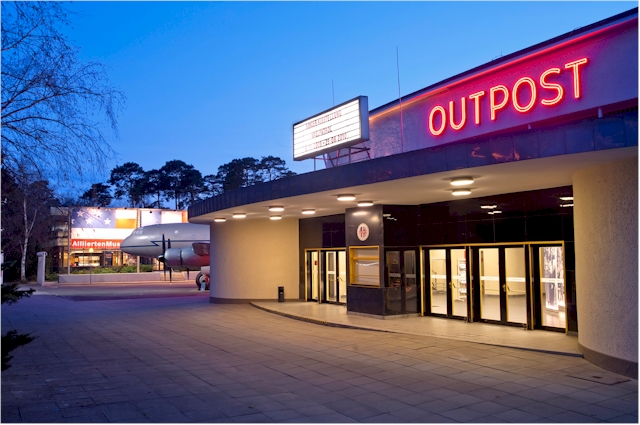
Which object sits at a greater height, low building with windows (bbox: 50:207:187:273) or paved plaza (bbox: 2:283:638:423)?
low building with windows (bbox: 50:207:187:273)

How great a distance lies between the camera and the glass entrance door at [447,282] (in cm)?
1485

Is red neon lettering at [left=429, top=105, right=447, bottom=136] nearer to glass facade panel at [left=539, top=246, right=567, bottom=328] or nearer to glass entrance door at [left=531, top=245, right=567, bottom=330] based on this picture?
glass entrance door at [left=531, top=245, right=567, bottom=330]

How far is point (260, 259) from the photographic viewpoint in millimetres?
21906

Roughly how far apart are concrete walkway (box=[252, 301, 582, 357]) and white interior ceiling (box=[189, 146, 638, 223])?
3.23 m

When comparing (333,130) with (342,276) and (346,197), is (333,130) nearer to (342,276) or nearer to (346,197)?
(346,197)

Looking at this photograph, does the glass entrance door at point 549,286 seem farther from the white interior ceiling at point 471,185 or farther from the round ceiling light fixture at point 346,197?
the round ceiling light fixture at point 346,197

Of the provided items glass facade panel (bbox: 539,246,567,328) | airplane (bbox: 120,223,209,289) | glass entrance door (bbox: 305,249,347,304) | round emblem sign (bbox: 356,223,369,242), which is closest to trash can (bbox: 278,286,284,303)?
glass entrance door (bbox: 305,249,347,304)

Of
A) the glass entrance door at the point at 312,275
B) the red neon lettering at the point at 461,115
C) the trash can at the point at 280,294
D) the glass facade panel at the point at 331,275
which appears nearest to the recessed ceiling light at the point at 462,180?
the red neon lettering at the point at 461,115

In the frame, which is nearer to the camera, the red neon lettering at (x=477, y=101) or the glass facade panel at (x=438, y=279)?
the glass facade panel at (x=438, y=279)

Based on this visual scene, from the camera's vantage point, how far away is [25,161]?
7.54m

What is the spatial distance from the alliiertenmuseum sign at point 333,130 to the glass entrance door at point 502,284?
5.17 meters

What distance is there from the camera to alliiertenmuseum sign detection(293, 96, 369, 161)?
16.9 meters

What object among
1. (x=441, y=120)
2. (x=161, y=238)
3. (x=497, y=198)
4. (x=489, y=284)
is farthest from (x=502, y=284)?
(x=161, y=238)

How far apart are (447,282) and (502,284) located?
186 cm
